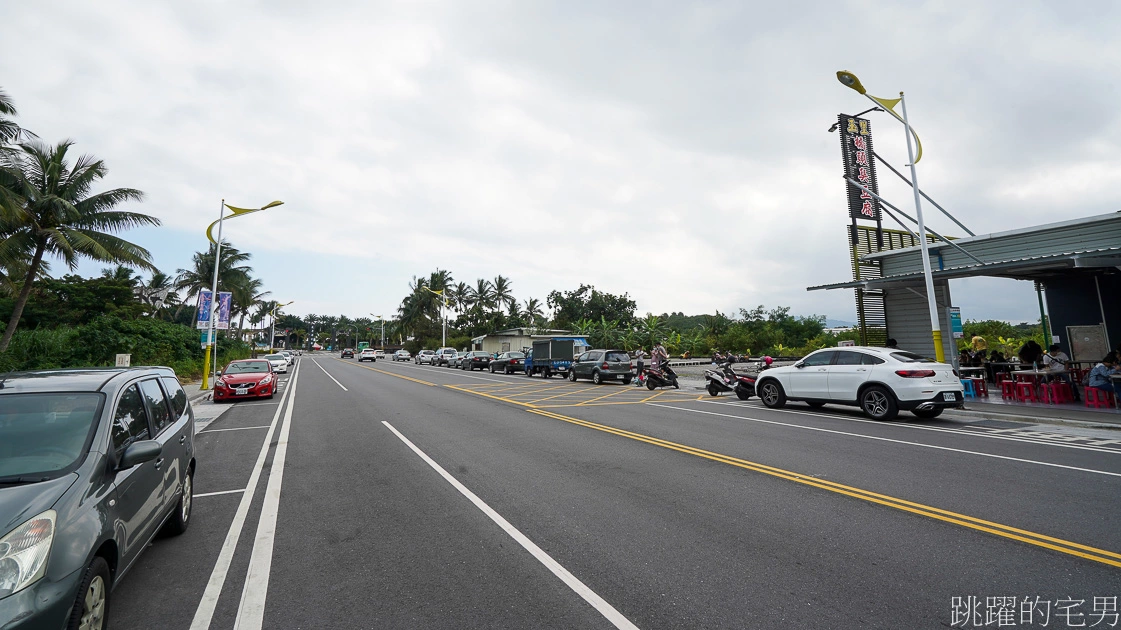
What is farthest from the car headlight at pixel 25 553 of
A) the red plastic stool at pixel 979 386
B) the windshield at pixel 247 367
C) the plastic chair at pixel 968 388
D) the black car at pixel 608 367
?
the black car at pixel 608 367

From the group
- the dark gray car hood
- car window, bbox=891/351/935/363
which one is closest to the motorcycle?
car window, bbox=891/351/935/363

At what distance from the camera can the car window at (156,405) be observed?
15.9 feet

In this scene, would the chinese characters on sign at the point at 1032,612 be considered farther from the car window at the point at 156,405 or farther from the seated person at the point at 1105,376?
the seated person at the point at 1105,376

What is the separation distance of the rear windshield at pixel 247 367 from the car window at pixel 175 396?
1540 centimetres

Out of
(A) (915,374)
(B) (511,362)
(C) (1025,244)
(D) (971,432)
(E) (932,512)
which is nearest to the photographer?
(E) (932,512)

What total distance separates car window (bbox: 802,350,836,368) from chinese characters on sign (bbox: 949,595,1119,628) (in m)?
10.2

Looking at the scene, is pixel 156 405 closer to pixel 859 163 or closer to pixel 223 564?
pixel 223 564

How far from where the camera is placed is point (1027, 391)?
14453 millimetres

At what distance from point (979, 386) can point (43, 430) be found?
2029 centimetres

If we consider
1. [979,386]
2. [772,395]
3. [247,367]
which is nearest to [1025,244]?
[979,386]

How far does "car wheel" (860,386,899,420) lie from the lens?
11.8 m

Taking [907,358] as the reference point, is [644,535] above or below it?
below

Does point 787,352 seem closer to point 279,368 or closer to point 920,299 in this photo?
point 920,299

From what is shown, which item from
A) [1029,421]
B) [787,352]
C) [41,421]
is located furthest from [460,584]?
[787,352]
